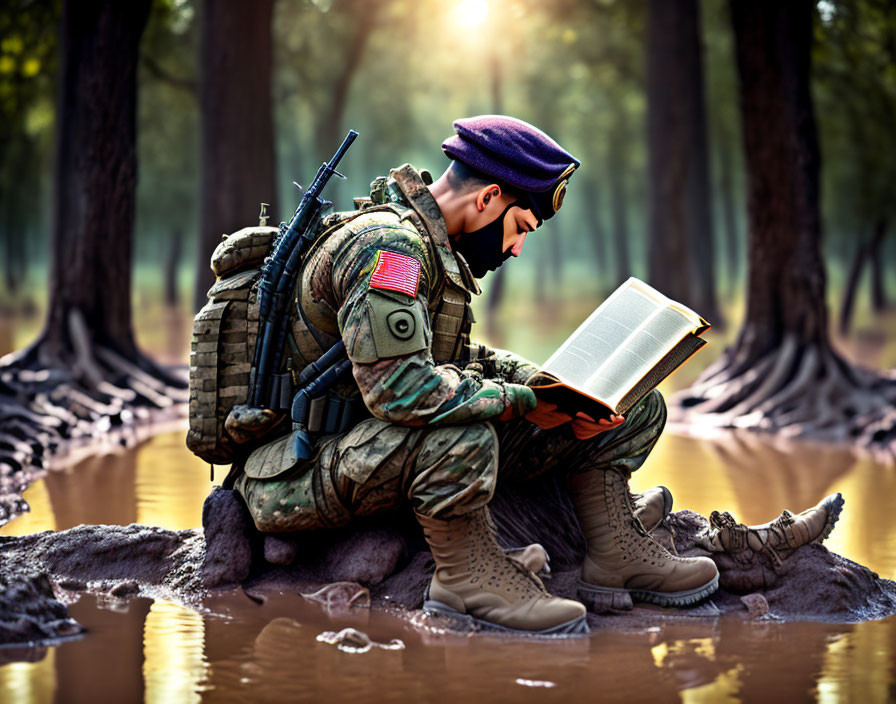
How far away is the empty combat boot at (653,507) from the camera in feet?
17.0

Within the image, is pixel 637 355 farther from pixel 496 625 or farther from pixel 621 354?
pixel 496 625

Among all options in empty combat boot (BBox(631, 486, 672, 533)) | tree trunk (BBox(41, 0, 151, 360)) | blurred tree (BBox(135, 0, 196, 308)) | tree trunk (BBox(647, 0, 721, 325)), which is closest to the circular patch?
empty combat boot (BBox(631, 486, 672, 533))

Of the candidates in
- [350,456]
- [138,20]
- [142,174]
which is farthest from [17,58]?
[350,456]

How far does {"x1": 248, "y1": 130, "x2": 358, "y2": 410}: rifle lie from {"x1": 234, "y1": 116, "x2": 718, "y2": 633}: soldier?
8 centimetres

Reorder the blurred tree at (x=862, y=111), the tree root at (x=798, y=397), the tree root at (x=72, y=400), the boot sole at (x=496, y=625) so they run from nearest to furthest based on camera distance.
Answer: the boot sole at (x=496, y=625)
the tree root at (x=72, y=400)
the tree root at (x=798, y=397)
the blurred tree at (x=862, y=111)

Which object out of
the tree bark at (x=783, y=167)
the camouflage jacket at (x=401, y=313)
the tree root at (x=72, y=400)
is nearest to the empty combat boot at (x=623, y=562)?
the camouflage jacket at (x=401, y=313)

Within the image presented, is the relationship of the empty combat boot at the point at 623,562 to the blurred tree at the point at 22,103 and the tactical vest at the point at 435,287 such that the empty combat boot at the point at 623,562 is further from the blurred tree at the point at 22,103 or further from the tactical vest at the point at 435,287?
the blurred tree at the point at 22,103

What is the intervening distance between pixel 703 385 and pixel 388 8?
51.4 feet

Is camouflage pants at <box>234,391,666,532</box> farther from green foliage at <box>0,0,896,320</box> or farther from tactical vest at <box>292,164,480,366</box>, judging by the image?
green foliage at <box>0,0,896,320</box>

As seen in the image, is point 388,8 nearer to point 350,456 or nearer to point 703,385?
point 703,385

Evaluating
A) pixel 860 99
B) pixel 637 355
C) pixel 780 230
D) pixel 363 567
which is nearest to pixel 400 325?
pixel 637 355

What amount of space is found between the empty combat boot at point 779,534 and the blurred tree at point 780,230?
5.67 meters

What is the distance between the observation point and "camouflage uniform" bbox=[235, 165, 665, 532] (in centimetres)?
436

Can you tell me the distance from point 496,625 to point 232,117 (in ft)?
32.3
